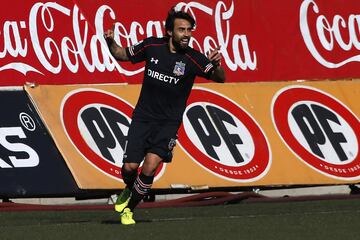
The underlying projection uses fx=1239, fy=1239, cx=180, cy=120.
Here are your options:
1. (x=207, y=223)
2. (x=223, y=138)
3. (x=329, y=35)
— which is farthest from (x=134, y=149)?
(x=329, y=35)

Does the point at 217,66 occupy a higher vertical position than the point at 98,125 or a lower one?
higher

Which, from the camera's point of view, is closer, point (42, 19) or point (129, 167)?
point (129, 167)

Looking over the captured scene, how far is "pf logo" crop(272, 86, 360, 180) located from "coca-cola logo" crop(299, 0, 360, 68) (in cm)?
71

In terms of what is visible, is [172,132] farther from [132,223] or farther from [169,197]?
[169,197]

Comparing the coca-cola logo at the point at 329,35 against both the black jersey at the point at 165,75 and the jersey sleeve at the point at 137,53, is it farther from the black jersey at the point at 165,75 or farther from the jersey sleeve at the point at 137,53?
the jersey sleeve at the point at 137,53

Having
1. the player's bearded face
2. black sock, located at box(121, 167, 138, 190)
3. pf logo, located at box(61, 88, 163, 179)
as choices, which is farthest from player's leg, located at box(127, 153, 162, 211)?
pf logo, located at box(61, 88, 163, 179)

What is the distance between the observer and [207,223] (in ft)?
38.2

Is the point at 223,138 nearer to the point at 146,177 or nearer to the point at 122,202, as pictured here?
the point at 122,202

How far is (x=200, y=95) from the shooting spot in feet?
48.1

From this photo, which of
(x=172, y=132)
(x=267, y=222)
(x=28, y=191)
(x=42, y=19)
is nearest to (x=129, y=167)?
(x=172, y=132)

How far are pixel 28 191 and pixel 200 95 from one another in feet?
7.63

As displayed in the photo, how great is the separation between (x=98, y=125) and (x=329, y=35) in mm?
3251

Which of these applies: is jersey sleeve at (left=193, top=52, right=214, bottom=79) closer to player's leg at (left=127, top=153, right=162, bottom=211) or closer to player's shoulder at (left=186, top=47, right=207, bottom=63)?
player's shoulder at (left=186, top=47, right=207, bottom=63)

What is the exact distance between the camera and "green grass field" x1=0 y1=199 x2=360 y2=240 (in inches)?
417
